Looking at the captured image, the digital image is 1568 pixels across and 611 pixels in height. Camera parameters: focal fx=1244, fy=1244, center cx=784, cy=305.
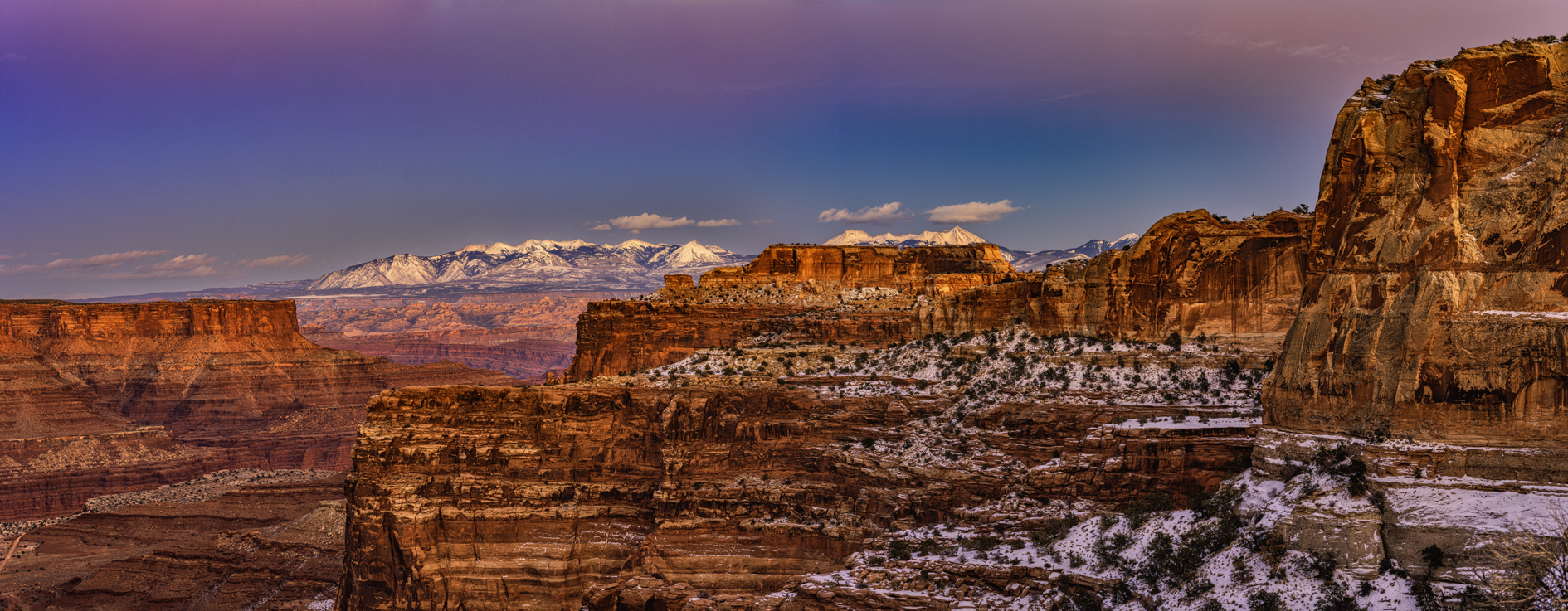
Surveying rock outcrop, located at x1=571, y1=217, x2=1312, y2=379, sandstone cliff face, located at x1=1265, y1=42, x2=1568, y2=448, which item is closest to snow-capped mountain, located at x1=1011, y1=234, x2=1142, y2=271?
rock outcrop, located at x1=571, y1=217, x2=1312, y2=379

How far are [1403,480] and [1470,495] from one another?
1287mm

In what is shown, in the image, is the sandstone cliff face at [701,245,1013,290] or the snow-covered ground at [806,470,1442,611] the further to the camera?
the sandstone cliff face at [701,245,1013,290]

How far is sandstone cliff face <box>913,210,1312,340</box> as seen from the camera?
128ft

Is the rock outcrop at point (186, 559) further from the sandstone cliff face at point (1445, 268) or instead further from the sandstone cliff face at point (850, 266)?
the sandstone cliff face at point (1445, 268)

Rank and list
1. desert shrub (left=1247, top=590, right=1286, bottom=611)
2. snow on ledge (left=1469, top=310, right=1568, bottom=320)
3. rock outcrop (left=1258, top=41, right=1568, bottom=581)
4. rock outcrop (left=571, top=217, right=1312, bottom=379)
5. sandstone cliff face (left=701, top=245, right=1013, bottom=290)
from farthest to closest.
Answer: sandstone cliff face (left=701, top=245, right=1013, bottom=290), rock outcrop (left=571, top=217, right=1312, bottom=379), desert shrub (left=1247, top=590, right=1286, bottom=611), snow on ledge (left=1469, top=310, right=1568, bottom=320), rock outcrop (left=1258, top=41, right=1568, bottom=581)

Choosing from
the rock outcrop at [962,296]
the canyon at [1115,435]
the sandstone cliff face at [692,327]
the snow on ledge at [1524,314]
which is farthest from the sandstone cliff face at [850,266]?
the snow on ledge at [1524,314]

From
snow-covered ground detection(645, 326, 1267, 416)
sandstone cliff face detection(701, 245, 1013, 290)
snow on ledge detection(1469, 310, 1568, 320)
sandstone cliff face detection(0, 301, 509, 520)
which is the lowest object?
sandstone cliff face detection(0, 301, 509, 520)

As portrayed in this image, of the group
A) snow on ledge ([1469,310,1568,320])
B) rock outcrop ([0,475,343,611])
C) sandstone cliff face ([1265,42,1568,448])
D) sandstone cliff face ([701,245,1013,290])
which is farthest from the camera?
sandstone cliff face ([701,245,1013,290])

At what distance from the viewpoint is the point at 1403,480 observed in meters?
26.6

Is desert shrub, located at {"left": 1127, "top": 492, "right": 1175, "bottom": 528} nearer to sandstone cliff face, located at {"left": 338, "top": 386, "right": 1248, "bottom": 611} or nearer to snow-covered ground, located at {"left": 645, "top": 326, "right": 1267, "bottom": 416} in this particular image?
sandstone cliff face, located at {"left": 338, "top": 386, "right": 1248, "bottom": 611}

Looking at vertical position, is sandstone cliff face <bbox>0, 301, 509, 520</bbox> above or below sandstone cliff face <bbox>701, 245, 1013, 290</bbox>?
below

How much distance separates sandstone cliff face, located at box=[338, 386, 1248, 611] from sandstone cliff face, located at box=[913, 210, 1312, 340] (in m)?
5.53

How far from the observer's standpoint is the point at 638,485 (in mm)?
46594

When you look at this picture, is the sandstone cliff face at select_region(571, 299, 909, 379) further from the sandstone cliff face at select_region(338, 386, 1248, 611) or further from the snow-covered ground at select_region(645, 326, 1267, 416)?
the sandstone cliff face at select_region(338, 386, 1248, 611)
